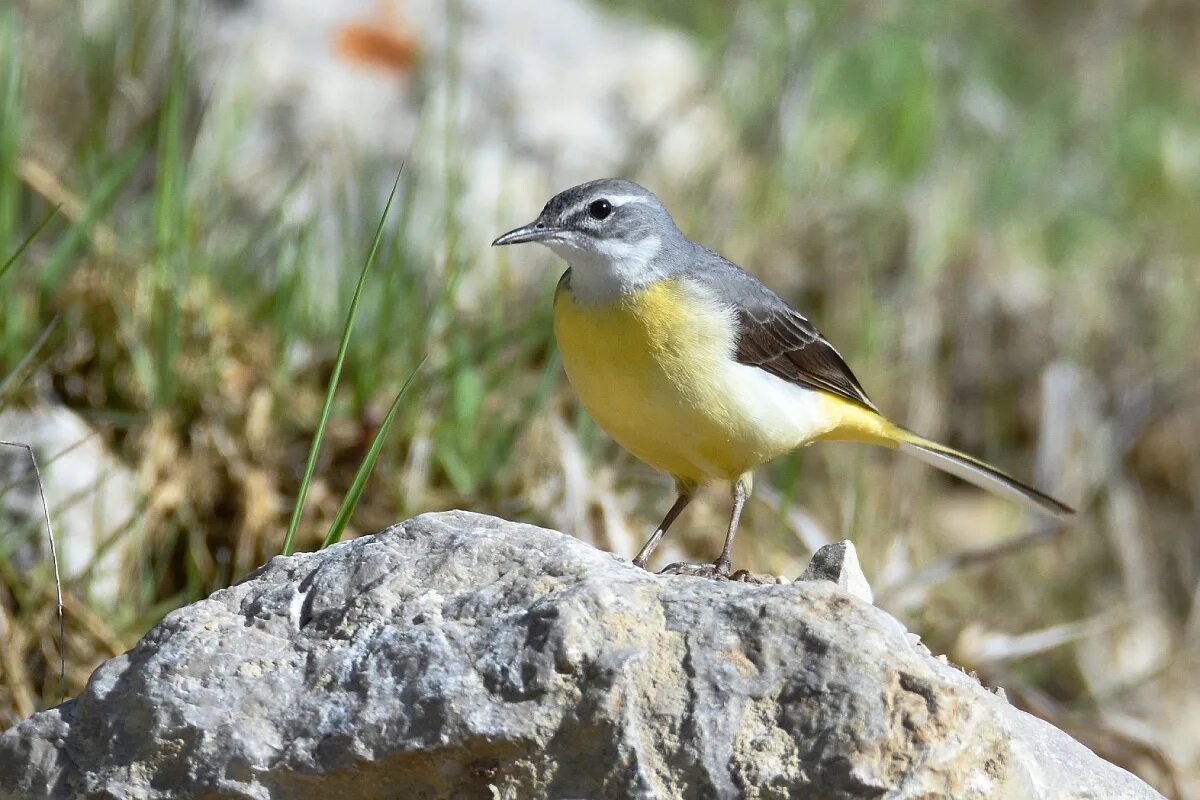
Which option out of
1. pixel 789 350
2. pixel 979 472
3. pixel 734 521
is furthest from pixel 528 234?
pixel 979 472

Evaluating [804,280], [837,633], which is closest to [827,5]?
[804,280]

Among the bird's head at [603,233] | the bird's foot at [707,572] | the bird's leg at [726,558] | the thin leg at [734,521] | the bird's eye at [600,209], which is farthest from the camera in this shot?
the bird's eye at [600,209]

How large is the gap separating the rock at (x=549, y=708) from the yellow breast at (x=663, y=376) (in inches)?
59.6

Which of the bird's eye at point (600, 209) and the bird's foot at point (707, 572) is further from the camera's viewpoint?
the bird's eye at point (600, 209)

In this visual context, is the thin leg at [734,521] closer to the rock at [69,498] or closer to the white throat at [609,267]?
the white throat at [609,267]

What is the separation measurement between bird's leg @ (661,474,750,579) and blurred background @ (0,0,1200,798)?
2.24 ft

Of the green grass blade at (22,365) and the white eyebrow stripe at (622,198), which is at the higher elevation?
the white eyebrow stripe at (622,198)

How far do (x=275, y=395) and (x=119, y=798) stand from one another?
284cm

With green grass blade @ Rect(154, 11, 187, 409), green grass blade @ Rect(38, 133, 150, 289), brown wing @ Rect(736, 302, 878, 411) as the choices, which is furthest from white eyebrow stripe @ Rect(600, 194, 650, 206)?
green grass blade @ Rect(38, 133, 150, 289)

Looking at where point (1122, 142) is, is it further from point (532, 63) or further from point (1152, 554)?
point (532, 63)

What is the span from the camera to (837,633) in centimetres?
239

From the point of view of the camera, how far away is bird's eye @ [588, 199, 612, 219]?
14.6 ft

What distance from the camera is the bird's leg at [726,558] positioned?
3.71m

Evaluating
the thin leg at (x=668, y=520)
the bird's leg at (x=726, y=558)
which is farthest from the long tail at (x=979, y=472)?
the thin leg at (x=668, y=520)
